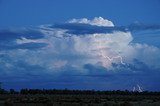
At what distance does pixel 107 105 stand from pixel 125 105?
11.1 feet

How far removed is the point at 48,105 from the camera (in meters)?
83.2

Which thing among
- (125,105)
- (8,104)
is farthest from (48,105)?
(125,105)

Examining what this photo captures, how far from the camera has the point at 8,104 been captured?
82.6 m

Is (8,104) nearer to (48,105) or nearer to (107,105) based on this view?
(48,105)

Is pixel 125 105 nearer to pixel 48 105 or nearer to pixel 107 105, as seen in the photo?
pixel 107 105

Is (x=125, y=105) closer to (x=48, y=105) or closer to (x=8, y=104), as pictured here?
(x=48, y=105)

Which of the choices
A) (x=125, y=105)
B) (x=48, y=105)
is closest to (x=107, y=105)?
(x=125, y=105)

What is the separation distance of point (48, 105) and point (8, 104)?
23.2ft

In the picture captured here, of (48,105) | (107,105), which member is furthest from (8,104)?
(107,105)

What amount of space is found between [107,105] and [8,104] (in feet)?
58.4

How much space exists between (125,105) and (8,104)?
2081cm

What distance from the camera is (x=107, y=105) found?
84.9 m
